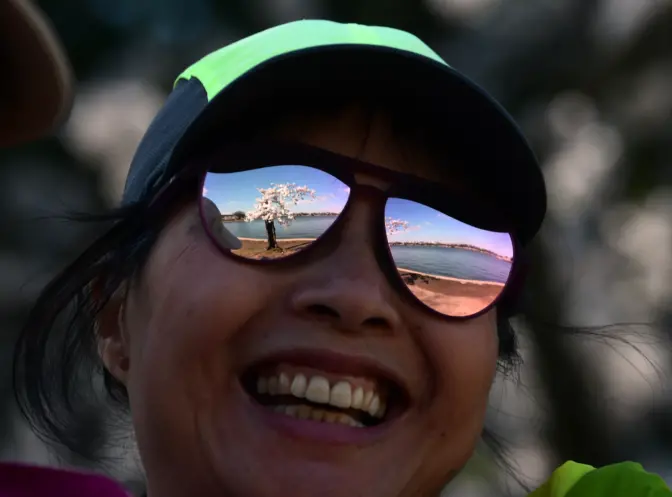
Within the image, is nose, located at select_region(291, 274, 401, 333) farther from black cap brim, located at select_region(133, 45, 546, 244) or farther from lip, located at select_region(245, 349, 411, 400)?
black cap brim, located at select_region(133, 45, 546, 244)

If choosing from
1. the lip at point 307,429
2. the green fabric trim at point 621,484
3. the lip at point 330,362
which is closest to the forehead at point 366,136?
the lip at point 330,362

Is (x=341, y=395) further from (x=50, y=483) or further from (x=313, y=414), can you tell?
(x=50, y=483)

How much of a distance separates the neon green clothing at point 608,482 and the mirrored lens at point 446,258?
0.43m

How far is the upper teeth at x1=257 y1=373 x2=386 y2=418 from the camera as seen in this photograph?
1085 mm

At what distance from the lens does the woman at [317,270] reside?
3.51 ft

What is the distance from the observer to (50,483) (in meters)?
1.28

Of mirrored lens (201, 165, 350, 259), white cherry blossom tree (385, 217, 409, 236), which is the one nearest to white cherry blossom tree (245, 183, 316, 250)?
mirrored lens (201, 165, 350, 259)

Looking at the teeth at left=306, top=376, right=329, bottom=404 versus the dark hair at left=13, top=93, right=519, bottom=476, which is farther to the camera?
the dark hair at left=13, top=93, right=519, bottom=476

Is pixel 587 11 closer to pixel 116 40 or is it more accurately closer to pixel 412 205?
pixel 116 40

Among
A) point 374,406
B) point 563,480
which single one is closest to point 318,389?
point 374,406

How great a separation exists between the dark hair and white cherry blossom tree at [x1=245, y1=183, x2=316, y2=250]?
14 cm

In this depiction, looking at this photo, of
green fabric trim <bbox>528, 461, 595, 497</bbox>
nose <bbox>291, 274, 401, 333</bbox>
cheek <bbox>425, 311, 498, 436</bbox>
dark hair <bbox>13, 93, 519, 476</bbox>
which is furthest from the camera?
green fabric trim <bbox>528, 461, 595, 497</bbox>

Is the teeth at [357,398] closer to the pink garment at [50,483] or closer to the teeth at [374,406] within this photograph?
the teeth at [374,406]

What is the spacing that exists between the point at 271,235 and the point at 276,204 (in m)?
0.05
